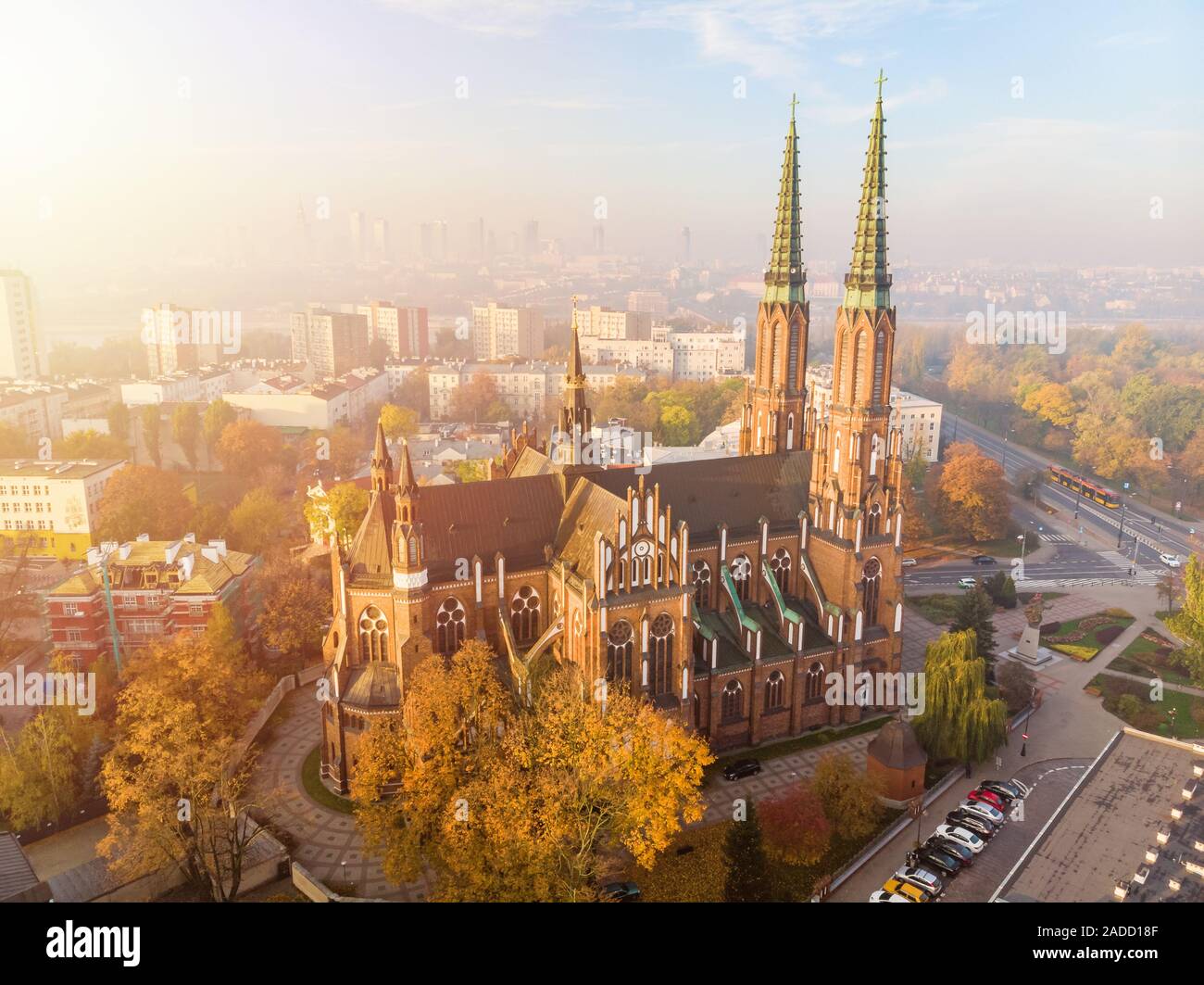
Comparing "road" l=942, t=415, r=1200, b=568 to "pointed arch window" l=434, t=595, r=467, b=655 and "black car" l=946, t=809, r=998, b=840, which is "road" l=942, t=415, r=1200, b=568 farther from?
"pointed arch window" l=434, t=595, r=467, b=655

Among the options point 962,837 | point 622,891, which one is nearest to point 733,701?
point 962,837

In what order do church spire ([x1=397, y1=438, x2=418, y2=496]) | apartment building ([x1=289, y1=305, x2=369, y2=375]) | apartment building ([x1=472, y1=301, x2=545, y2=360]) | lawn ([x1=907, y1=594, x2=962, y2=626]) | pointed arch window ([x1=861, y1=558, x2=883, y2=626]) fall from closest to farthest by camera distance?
church spire ([x1=397, y1=438, x2=418, y2=496]), pointed arch window ([x1=861, y1=558, x2=883, y2=626]), lawn ([x1=907, y1=594, x2=962, y2=626]), apartment building ([x1=289, y1=305, x2=369, y2=375]), apartment building ([x1=472, y1=301, x2=545, y2=360])

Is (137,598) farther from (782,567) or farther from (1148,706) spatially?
(1148,706)

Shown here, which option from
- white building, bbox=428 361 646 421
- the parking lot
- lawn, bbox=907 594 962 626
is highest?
white building, bbox=428 361 646 421

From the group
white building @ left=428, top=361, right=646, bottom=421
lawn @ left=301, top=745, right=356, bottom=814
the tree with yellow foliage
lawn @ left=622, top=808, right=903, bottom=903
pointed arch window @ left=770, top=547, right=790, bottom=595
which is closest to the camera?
the tree with yellow foliage

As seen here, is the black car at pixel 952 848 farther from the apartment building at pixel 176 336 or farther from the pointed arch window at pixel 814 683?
the apartment building at pixel 176 336

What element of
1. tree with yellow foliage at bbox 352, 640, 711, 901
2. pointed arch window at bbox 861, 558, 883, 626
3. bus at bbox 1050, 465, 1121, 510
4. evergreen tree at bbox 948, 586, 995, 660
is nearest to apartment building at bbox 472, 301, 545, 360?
bus at bbox 1050, 465, 1121, 510

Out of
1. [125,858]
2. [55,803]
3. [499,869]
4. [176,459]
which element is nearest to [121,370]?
[176,459]
